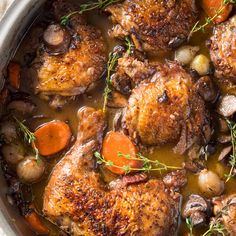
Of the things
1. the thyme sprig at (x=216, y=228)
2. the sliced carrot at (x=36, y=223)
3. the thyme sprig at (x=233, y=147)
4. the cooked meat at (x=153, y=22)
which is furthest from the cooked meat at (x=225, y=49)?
the sliced carrot at (x=36, y=223)

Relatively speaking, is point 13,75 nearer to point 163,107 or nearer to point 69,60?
point 69,60

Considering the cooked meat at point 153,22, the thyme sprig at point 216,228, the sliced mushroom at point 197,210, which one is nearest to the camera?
the thyme sprig at point 216,228

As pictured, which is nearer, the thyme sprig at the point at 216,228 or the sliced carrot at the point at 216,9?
the thyme sprig at the point at 216,228

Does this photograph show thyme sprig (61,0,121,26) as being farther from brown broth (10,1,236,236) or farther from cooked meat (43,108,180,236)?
cooked meat (43,108,180,236)

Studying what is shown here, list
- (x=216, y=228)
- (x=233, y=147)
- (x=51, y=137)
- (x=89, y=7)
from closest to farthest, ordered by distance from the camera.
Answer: (x=216, y=228) < (x=233, y=147) < (x=51, y=137) < (x=89, y=7)

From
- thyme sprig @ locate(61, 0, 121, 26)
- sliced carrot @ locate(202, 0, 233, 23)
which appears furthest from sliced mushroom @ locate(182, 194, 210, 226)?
thyme sprig @ locate(61, 0, 121, 26)

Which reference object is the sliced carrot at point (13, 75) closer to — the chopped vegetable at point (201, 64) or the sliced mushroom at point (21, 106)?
the sliced mushroom at point (21, 106)

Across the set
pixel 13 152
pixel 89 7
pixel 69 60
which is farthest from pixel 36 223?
pixel 89 7
